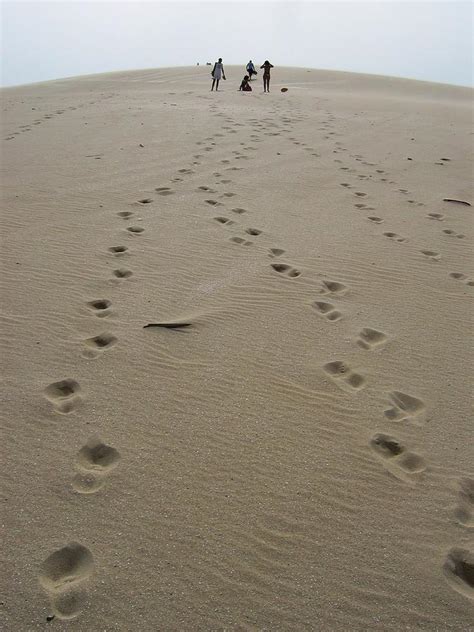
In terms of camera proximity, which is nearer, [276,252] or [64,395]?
[64,395]

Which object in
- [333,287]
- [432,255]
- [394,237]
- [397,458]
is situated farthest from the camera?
[394,237]

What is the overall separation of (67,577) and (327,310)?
244cm

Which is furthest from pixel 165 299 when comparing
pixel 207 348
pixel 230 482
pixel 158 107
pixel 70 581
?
pixel 158 107

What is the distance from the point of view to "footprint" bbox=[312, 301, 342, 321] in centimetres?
355

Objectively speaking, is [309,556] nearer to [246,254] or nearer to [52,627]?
[52,627]

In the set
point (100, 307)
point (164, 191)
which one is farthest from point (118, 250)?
point (164, 191)

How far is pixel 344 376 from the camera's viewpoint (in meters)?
2.94

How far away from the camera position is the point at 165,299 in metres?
3.69

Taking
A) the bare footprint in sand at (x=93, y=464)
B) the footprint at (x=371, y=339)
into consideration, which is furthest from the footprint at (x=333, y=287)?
the bare footprint in sand at (x=93, y=464)

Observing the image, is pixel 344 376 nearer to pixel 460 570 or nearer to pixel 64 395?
pixel 460 570

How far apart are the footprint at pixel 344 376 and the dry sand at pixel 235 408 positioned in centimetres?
1

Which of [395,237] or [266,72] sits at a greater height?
[266,72]

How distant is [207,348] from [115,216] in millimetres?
2652

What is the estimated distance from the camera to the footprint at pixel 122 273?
157 inches
